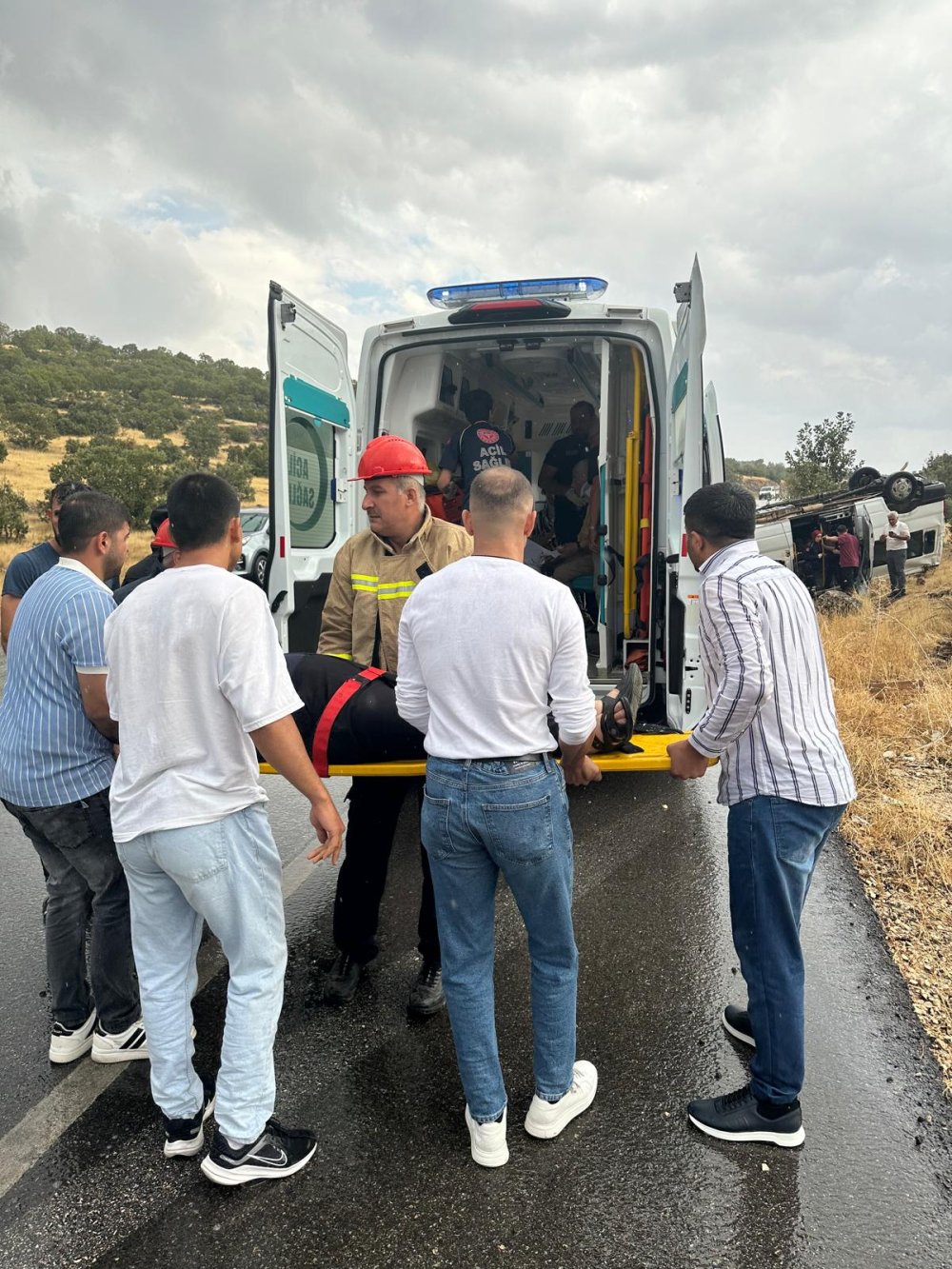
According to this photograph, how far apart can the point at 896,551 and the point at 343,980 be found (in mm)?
12392

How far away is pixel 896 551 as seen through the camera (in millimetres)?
12609

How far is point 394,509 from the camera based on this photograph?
2846 millimetres

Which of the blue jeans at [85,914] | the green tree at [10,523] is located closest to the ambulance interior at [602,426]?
the blue jeans at [85,914]

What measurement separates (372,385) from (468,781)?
10.5 feet

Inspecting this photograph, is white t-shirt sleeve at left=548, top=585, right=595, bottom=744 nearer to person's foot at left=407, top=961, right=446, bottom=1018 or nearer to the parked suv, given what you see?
person's foot at left=407, top=961, right=446, bottom=1018

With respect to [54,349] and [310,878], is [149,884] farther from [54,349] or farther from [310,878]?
[54,349]

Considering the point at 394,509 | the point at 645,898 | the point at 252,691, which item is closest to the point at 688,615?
the point at 645,898

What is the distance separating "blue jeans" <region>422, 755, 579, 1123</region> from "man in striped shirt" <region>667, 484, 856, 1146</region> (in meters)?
0.49

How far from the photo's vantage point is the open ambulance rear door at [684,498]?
11.1 feet

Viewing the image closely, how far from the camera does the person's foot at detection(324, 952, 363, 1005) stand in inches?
111

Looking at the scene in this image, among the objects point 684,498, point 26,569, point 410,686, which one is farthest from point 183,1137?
point 684,498

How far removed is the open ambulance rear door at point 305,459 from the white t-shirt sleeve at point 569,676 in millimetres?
2307

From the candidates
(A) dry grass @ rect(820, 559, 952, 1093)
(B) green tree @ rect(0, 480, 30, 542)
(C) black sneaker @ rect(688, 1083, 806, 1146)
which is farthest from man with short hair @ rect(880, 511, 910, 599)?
(B) green tree @ rect(0, 480, 30, 542)

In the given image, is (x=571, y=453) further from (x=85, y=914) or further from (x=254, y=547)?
(x=254, y=547)
